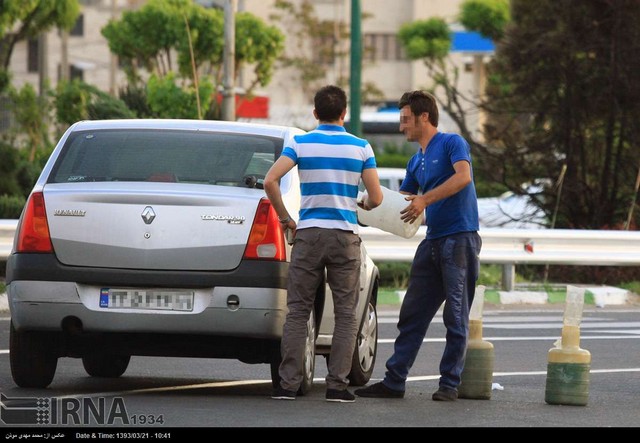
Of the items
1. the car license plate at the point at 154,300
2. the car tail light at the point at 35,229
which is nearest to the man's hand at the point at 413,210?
the car license plate at the point at 154,300

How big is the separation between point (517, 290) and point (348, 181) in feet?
31.1

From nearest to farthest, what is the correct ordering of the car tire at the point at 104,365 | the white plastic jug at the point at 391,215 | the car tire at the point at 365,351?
the white plastic jug at the point at 391,215 < the car tire at the point at 365,351 < the car tire at the point at 104,365

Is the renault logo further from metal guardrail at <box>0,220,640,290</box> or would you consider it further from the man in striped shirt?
metal guardrail at <box>0,220,640,290</box>

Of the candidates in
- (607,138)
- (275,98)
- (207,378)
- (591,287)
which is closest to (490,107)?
(607,138)

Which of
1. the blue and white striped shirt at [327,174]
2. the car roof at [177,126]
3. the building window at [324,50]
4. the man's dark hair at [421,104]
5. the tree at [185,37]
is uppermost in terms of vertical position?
the man's dark hair at [421,104]

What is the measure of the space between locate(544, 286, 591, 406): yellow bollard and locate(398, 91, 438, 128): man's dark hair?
1237 mm

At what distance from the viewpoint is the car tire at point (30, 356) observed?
8.95m

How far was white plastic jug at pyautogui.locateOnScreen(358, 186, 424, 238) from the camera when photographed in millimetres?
9156

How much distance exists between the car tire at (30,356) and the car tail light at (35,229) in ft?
1.62

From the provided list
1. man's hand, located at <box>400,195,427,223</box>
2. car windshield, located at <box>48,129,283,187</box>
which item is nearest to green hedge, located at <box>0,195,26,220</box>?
car windshield, located at <box>48,129,283,187</box>

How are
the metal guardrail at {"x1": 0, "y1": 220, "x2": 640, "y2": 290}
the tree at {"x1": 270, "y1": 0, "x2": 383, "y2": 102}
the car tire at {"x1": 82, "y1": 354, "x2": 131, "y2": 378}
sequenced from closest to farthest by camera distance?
1. the car tire at {"x1": 82, "y1": 354, "x2": 131, "y2": 378}
2. the metal guardrail at {"x1": 0, "y1": 220, "x2": 640, "y2": 290}
3. the tree at {"x1": 270, "y1": 0, "x2": 383, "y2": 102}

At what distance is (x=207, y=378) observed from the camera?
10141 mm

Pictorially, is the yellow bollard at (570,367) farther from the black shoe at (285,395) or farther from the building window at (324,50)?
the building window at (324,50)

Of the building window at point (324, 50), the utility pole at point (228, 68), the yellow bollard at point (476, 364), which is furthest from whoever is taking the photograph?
the building window at point (324, 50)
